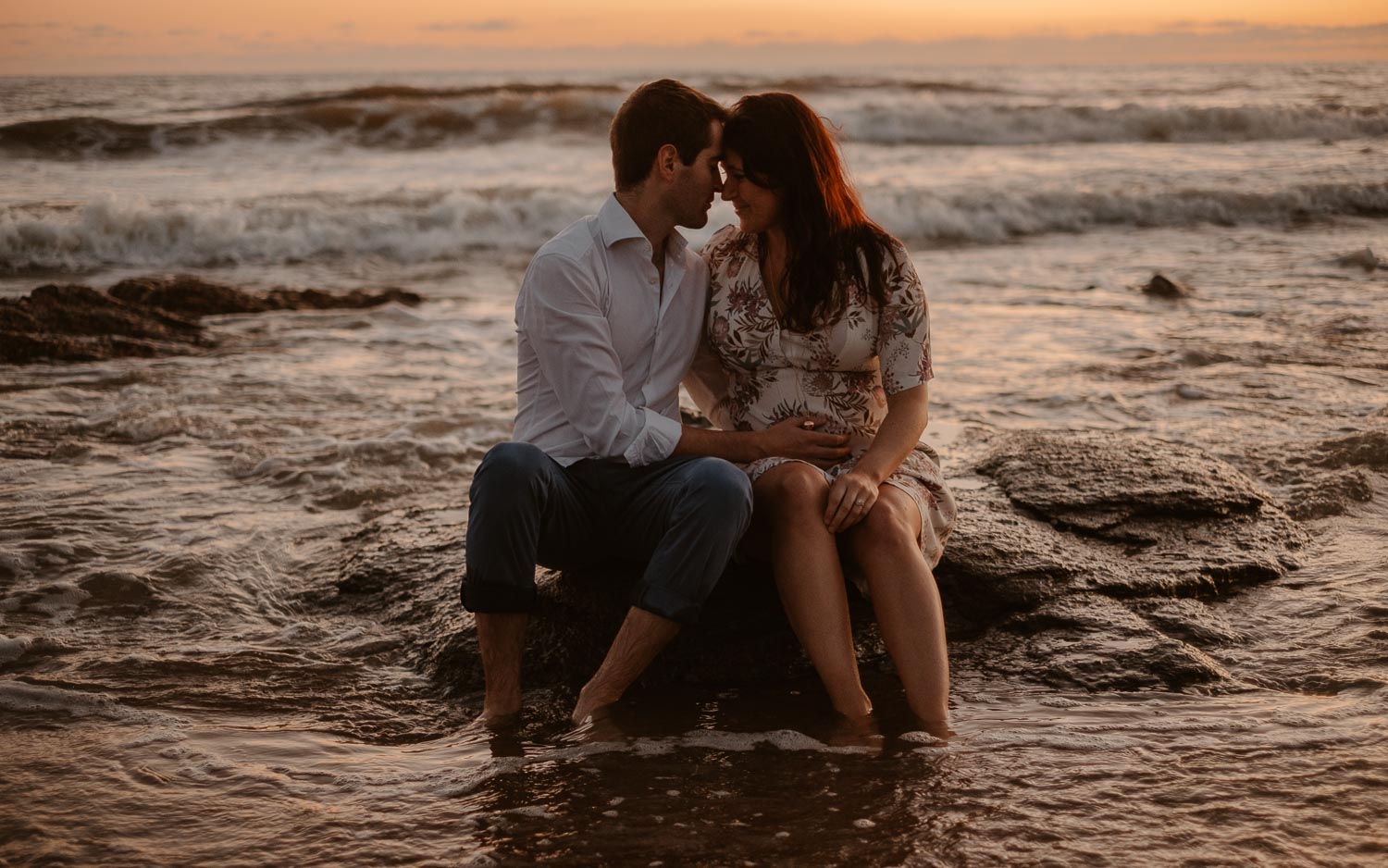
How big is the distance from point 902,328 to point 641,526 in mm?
937

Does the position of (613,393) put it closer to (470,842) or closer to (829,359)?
(829,359)

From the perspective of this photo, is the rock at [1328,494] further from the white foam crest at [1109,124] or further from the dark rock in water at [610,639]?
the white foam crest at [1109,124]

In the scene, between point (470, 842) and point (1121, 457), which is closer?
point (470, 842)

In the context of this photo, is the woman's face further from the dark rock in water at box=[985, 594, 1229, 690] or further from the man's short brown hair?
the dark rock in water at box=[985, 594, 1229, 690]

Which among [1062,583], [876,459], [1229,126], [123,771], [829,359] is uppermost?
[1229,126]

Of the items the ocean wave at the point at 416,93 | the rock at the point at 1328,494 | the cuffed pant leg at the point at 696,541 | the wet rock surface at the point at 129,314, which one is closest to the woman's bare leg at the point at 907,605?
the cuffed pant leg at the point at 696,541

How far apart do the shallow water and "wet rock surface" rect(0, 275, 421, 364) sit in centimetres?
42

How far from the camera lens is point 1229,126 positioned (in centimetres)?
2497

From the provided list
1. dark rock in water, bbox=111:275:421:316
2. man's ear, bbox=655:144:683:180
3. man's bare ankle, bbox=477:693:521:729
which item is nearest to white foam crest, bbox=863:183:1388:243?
dark rock in water, bbox=111:275:421:316

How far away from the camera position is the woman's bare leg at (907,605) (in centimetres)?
312

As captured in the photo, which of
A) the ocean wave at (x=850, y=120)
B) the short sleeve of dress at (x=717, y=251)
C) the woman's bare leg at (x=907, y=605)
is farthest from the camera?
the ocean wave at (x=850, y=120)

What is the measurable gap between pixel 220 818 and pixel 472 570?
860mm

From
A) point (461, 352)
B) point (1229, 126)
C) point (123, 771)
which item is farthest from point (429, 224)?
point (1229, 126)

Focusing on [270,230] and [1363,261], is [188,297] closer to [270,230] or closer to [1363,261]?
[270,230]
